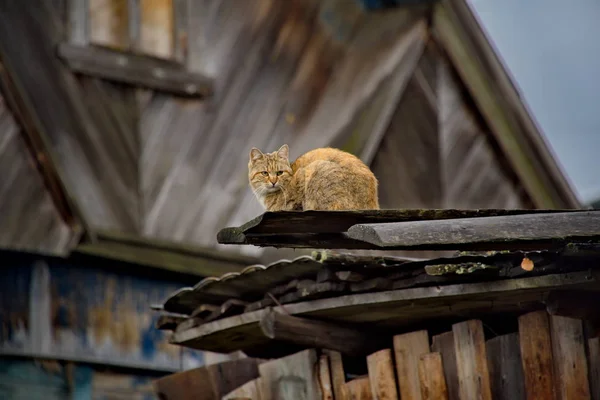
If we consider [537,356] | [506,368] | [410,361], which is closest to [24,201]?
[410,361]

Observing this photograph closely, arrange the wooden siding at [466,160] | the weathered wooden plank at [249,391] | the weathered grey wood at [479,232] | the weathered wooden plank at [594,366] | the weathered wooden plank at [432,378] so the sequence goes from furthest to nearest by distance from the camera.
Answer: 1. the wooden siding at [466,160]
2. the weathered wooden plank at [249,391]
3. the weathered wooden plank at [432,378]
4. the weathered wooden plank at [594,366]
5. the weathered grey wood at [479,232]

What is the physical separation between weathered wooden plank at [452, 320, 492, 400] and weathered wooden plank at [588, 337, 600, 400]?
598 millimetres

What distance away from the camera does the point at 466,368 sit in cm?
778

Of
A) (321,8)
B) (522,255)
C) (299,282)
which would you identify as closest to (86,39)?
(321,8)

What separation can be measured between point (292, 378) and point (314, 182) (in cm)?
124

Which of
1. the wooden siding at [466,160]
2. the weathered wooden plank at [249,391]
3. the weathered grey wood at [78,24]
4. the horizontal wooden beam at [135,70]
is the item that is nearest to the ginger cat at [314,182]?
the weathered wooden plank at [249,391]

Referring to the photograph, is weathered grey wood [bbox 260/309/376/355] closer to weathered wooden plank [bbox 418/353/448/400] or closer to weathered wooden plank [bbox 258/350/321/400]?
weathered wooden plank [bbox 258/350/321/400]

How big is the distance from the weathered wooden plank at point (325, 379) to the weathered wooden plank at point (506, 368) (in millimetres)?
1079

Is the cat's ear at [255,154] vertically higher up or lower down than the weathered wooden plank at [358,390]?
higher up

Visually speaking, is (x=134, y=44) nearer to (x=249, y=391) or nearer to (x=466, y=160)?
(x=466, y=160)

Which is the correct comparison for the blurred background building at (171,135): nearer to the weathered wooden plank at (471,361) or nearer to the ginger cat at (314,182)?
the ginger cat at (314,182)

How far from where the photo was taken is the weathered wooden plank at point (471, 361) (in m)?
7.68

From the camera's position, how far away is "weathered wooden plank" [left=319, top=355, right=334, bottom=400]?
845 cm

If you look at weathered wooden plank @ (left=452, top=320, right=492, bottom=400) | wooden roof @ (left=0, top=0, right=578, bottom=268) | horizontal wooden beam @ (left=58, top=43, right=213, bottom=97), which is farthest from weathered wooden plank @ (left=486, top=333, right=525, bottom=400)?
horizontal wooden beam @ (left=58, top=43, right=213, bottom=97)
